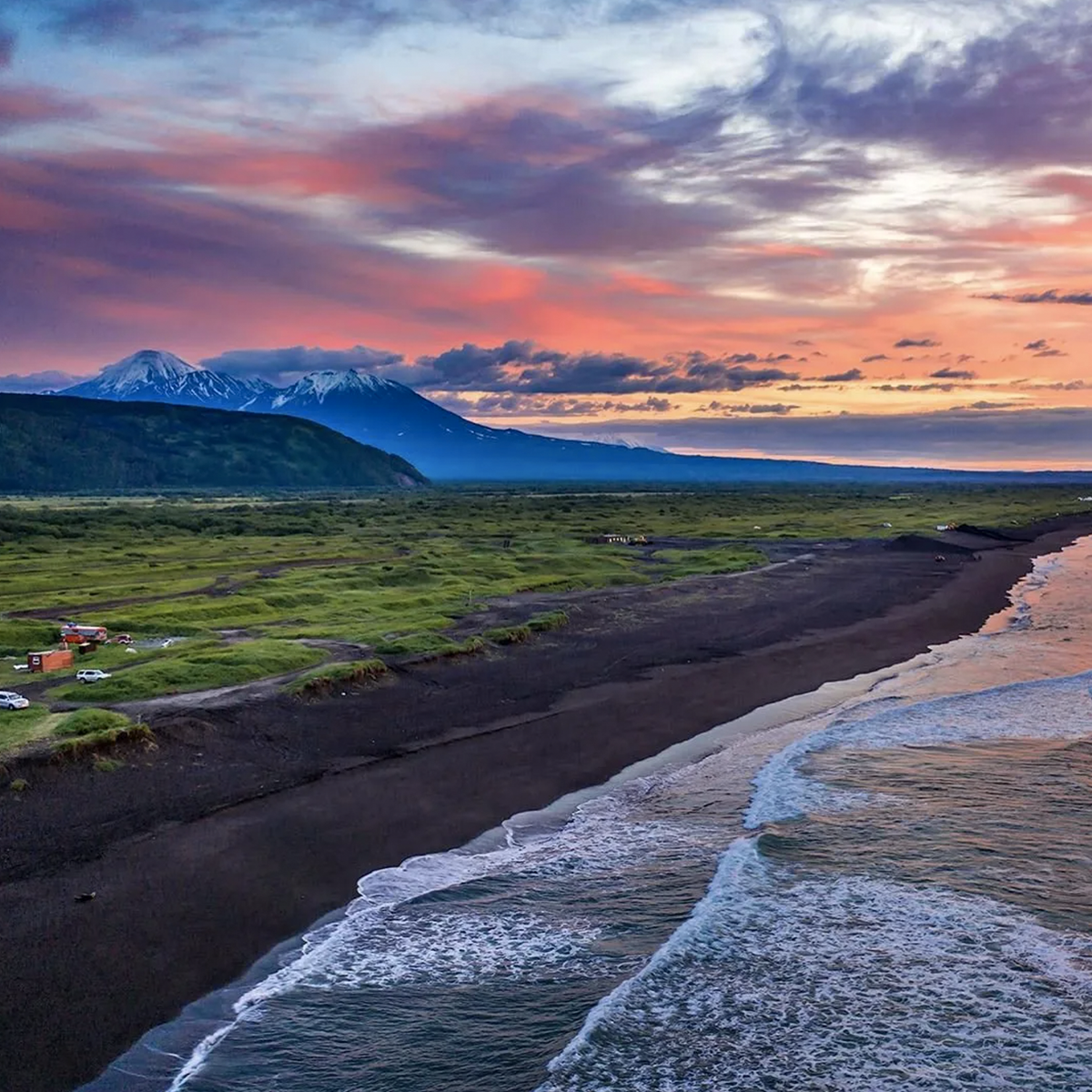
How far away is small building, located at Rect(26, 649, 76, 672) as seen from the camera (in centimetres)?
4309

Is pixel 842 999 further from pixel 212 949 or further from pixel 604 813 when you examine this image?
pixel 212 949

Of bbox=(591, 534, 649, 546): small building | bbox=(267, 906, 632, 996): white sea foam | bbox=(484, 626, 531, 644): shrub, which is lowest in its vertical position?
bbox=(267, 906, 632, 996): white sea foam

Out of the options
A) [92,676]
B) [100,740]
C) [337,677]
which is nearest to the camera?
[100,740]

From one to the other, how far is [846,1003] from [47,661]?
3808cm

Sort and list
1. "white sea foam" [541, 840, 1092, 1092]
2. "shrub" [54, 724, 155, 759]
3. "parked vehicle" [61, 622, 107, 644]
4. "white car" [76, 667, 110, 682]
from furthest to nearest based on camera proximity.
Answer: "parked vehicle" [61, 622, 107, 644]
"white car" [76, 667, 110, 682]
"shrub" [54, 724, 155, 759]
"white sea foam" [541, 840, 1092, 1092]

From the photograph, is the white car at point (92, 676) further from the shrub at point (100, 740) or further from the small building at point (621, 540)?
the small building at point (621, 540)

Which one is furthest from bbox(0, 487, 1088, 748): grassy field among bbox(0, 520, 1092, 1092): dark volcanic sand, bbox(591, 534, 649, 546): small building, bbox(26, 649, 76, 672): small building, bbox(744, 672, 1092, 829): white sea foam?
bbox(744, 672, 1092, 829): white sea foam

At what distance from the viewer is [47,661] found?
43.3 meters

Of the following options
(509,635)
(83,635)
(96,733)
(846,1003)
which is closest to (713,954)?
(846,1003)

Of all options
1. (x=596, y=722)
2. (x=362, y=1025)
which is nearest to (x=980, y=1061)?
(x=362, y=1025)

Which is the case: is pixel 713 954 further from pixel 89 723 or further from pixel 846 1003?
pixel 89 723

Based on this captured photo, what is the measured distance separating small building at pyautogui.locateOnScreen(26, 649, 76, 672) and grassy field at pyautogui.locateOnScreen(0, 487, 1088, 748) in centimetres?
85

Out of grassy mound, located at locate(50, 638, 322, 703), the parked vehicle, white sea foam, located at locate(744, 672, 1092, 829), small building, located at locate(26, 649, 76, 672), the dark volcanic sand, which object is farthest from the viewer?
the parked vehicle

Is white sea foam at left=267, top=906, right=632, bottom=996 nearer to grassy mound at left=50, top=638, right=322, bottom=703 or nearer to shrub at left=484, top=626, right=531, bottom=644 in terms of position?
grassy mound at left=50, top=638, right=322, bottom=703
